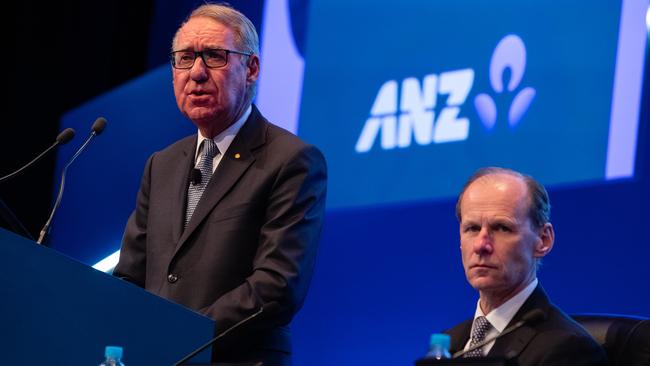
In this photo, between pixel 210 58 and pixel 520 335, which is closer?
pixel 520 335

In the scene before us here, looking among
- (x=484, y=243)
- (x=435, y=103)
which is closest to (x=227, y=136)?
(x=484, y=243)

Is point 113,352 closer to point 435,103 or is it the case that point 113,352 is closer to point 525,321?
point 525,321

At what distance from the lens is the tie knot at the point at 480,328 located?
2.68 metres

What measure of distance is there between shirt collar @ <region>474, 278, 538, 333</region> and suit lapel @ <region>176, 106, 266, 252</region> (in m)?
0.80

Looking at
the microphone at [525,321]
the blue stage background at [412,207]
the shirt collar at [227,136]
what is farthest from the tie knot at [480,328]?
the blue stage background at [412,207]

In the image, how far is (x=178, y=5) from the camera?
6098 mm

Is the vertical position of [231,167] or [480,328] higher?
[231,167]

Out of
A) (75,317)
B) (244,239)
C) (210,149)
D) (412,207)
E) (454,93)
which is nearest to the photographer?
(75,317)

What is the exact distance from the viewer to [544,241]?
110 inches

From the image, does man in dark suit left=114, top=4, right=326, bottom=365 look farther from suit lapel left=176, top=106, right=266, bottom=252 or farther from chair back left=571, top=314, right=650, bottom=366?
chair back left=571, top=314, right=650, bottom=366

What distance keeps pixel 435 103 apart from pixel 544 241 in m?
1.54

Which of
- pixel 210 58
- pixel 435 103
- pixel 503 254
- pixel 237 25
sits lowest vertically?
pixel 503 254

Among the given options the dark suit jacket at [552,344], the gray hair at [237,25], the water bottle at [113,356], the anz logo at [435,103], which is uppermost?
the anz logo at [435,103]

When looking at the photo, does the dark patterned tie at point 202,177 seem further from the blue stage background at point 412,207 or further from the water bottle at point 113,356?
the blue stage background at point 412,207
